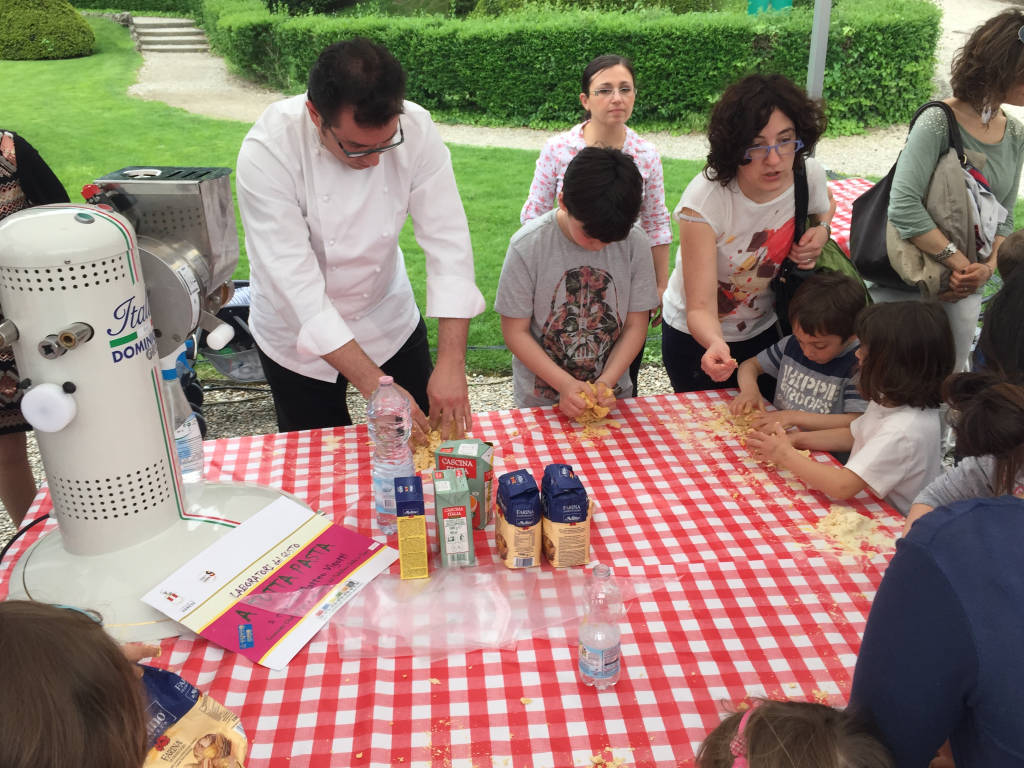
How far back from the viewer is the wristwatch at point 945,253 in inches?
121

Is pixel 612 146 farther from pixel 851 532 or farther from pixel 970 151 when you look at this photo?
pixel 851 532

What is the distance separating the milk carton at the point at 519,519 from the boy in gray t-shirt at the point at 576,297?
2.27 feet

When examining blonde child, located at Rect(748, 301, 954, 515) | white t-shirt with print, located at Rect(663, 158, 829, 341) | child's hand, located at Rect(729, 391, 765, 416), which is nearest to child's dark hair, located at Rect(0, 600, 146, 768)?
blonde child, located at Rect(748, 301, 954, 515)

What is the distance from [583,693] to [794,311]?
1.40 meters

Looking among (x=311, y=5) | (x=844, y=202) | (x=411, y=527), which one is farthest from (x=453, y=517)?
(x=311, y=5)

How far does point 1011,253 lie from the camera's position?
9.21ft

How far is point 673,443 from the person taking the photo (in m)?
2.44

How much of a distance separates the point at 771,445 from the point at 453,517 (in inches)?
38.0

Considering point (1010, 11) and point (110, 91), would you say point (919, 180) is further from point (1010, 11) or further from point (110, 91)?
point (110, 91)

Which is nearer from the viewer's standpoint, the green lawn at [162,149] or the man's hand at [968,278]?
the man's hand at [968,278]

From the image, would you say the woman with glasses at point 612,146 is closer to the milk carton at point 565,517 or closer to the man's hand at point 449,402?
the man's hand at point 449,402

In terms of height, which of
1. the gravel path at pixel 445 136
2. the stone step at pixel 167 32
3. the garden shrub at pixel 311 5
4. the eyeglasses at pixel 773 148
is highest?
the garden shrub at pixel 311 5

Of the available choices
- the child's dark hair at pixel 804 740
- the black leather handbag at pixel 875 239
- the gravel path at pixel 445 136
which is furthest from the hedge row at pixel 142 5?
the child's dark hair at pixel 804 740

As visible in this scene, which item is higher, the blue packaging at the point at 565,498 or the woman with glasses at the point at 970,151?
A: the woman with glasses at the point at 970,151
